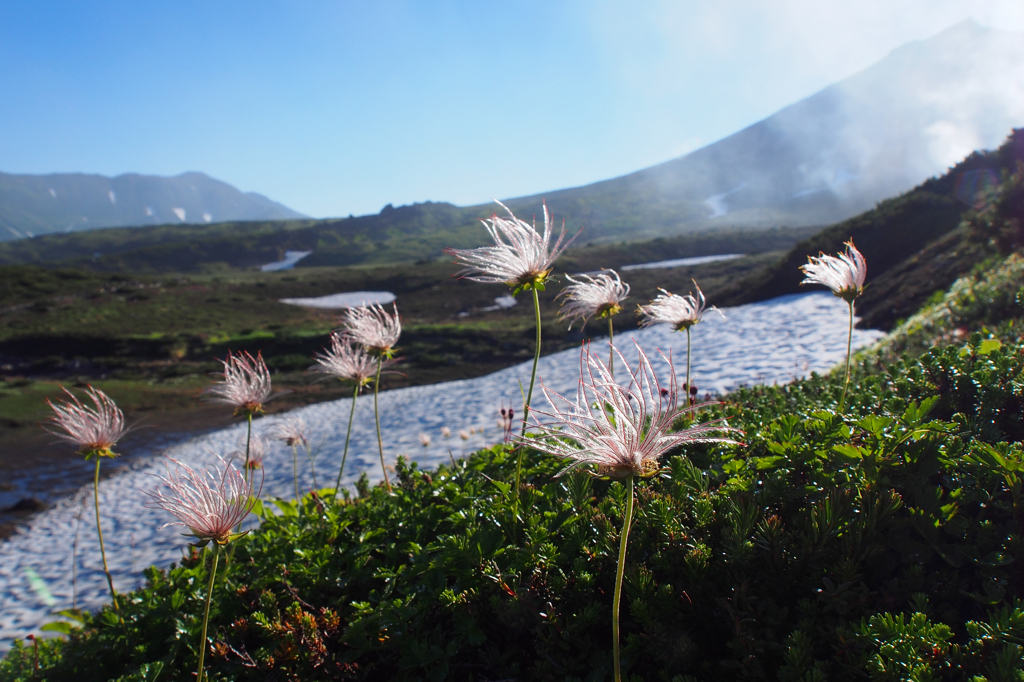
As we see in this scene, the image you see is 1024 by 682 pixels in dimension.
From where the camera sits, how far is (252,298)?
40344 millimetres

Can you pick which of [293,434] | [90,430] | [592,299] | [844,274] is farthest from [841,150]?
[90,430]

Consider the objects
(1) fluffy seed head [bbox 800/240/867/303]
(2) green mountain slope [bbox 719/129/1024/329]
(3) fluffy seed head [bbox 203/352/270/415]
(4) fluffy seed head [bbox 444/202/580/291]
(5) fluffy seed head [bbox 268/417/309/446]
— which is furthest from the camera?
(2) green mountain slope [bbox 719/129/1024/329]

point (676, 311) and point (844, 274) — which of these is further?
point (676, 311)

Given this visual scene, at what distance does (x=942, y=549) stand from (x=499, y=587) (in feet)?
6.79

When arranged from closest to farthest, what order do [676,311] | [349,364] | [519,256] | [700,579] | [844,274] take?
[700,579]
[519,256]
[844,274]
[676,311]
[349,364]

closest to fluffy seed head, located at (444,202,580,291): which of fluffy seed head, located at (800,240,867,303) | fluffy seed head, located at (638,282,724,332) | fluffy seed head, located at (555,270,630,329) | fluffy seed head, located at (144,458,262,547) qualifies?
fluffy seed head, located at (555,270,630,329)

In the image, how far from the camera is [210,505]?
8.25ft

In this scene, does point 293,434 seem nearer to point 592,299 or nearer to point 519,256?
point 592,299

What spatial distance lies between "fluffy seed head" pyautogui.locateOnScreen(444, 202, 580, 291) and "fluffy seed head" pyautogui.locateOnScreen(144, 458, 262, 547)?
1684 mm

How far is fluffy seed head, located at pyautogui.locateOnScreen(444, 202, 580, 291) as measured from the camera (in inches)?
123

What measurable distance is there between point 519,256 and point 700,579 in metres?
2.02

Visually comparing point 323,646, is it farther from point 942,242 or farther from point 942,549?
point 942,242

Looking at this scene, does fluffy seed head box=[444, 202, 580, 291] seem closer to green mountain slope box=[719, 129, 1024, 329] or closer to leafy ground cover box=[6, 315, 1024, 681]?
leafy ground cover box=[6, 315, 1024, 681]

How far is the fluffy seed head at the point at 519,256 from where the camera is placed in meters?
3.13
